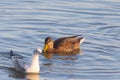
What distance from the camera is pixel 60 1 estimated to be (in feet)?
89.0

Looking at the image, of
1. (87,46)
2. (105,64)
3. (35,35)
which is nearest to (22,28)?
(35,35)

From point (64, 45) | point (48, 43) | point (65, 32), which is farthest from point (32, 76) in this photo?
point (65, 32)

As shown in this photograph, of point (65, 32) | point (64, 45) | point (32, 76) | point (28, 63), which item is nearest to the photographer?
point (32, 76)

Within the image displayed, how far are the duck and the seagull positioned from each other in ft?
9.21

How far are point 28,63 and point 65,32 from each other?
4.96 m

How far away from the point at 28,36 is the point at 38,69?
4.02 metres

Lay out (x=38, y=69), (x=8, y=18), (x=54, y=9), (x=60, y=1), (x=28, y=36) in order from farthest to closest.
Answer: (x=60, y=1)
(x=54, y=9)
(x=8, y=18)
(x=28, y=36)
(x=38, y=69)

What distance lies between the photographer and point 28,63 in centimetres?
1731

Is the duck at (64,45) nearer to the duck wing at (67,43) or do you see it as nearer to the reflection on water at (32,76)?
the duck wing at (67,43)

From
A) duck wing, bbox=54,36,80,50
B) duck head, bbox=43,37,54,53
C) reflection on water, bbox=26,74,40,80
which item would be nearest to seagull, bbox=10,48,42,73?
reflection on water, bbox=26,74,40,80

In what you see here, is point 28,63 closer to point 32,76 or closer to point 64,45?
point 32,76

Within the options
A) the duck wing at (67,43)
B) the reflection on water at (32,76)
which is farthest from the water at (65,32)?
the duck wing at (67,43)

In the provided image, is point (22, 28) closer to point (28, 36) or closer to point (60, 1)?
point (28, 36)

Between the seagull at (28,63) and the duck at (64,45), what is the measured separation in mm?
2807
